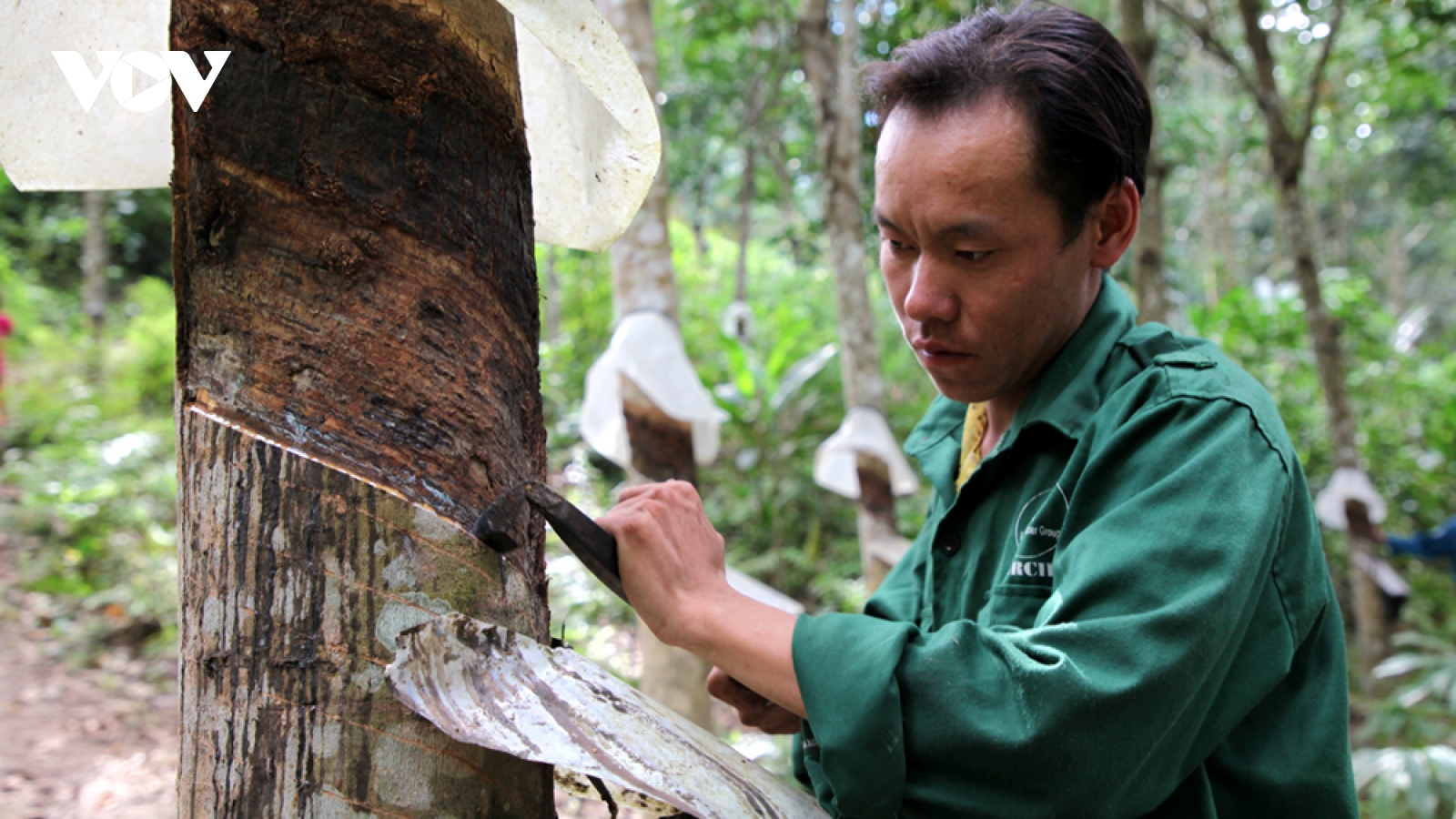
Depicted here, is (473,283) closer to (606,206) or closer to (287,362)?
(287,362)

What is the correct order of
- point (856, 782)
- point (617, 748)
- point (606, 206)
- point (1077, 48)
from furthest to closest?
point (606, 206)
point (1077, 48)
point (856, 782)
point (617, 748)

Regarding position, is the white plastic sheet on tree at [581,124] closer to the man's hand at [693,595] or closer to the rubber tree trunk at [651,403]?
the man's hand at [693,595]

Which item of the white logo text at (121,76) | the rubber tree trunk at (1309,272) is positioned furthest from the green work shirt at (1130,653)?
the rubber tree trunk at (1309,272)

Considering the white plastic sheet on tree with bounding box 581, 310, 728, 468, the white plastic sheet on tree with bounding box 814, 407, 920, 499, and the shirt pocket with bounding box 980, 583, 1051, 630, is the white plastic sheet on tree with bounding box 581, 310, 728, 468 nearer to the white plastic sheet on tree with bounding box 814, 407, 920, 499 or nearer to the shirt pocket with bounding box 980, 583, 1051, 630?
the white plastic sheet on tree with bounding box 814, 407, 920, 499

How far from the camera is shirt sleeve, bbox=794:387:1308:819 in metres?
0.89

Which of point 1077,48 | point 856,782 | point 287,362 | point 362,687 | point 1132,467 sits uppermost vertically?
point 1077,48

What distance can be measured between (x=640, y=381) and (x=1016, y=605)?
2462 mm

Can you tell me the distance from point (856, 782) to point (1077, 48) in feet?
3.23

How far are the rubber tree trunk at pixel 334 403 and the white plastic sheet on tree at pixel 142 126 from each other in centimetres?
23

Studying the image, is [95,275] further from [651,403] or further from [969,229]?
[969,229]

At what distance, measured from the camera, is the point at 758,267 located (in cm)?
1261

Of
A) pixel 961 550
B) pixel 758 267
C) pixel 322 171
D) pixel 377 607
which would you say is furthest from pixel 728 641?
pixel 758 267

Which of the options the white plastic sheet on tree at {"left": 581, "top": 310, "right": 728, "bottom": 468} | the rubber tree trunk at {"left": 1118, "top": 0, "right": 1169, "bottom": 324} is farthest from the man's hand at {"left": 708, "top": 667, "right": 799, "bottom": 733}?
the rubber tree trunk at {"left": 1118, "top": 0, "right": 1169, "bottom": 324}

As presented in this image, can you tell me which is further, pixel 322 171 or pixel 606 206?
pixel 606 206
